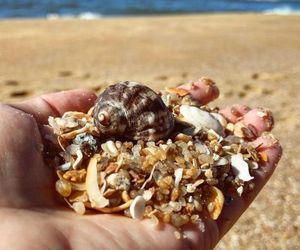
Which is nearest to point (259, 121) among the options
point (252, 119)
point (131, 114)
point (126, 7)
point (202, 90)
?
point (252, 119)

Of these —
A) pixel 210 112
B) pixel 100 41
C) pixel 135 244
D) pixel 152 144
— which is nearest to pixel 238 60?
pixel 100 41

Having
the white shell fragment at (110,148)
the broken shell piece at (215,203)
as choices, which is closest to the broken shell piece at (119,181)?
the white shell fragment at (110,148)

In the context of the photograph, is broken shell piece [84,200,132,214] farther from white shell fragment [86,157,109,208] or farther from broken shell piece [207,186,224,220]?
broken shell piece [207,186,224,220]

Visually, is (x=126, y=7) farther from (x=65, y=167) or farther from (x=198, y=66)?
(x=65, y=167)

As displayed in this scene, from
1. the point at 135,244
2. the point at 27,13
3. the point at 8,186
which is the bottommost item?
the point at 27,13

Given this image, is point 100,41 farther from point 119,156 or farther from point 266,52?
point 119,156

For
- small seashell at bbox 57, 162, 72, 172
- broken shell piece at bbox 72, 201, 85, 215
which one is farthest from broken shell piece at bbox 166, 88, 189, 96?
broken shell piece at bbox 72, 201, 85, 215

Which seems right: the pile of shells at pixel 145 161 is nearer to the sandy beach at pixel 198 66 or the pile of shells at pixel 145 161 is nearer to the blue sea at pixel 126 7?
the sandy beach at pixel 198 66

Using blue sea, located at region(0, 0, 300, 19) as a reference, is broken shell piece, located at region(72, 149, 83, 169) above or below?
above
